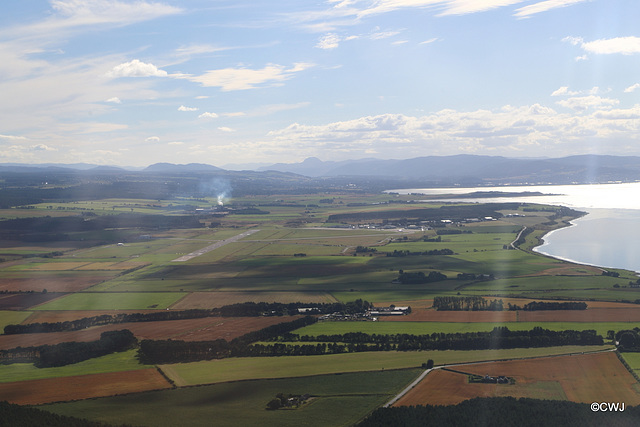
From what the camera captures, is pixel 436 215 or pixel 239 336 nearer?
pixel 239 336

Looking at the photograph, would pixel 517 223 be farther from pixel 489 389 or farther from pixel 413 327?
pixel 489 389

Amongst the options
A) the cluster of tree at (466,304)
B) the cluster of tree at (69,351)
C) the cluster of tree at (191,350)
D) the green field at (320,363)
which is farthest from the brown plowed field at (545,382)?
the cluster of tree at (69,351)

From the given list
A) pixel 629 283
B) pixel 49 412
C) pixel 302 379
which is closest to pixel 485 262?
pixel 629 283

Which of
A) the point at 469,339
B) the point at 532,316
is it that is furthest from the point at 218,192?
the point at 469,339

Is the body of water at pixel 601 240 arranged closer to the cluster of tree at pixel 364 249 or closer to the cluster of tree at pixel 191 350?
the cluster of tree at pixel 364 249

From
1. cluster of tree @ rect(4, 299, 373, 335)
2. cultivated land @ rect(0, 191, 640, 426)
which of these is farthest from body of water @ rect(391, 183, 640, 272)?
cluster of tree @ rect(4, 299, 373, 335)

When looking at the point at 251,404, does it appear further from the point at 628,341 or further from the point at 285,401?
the point at 628,341
